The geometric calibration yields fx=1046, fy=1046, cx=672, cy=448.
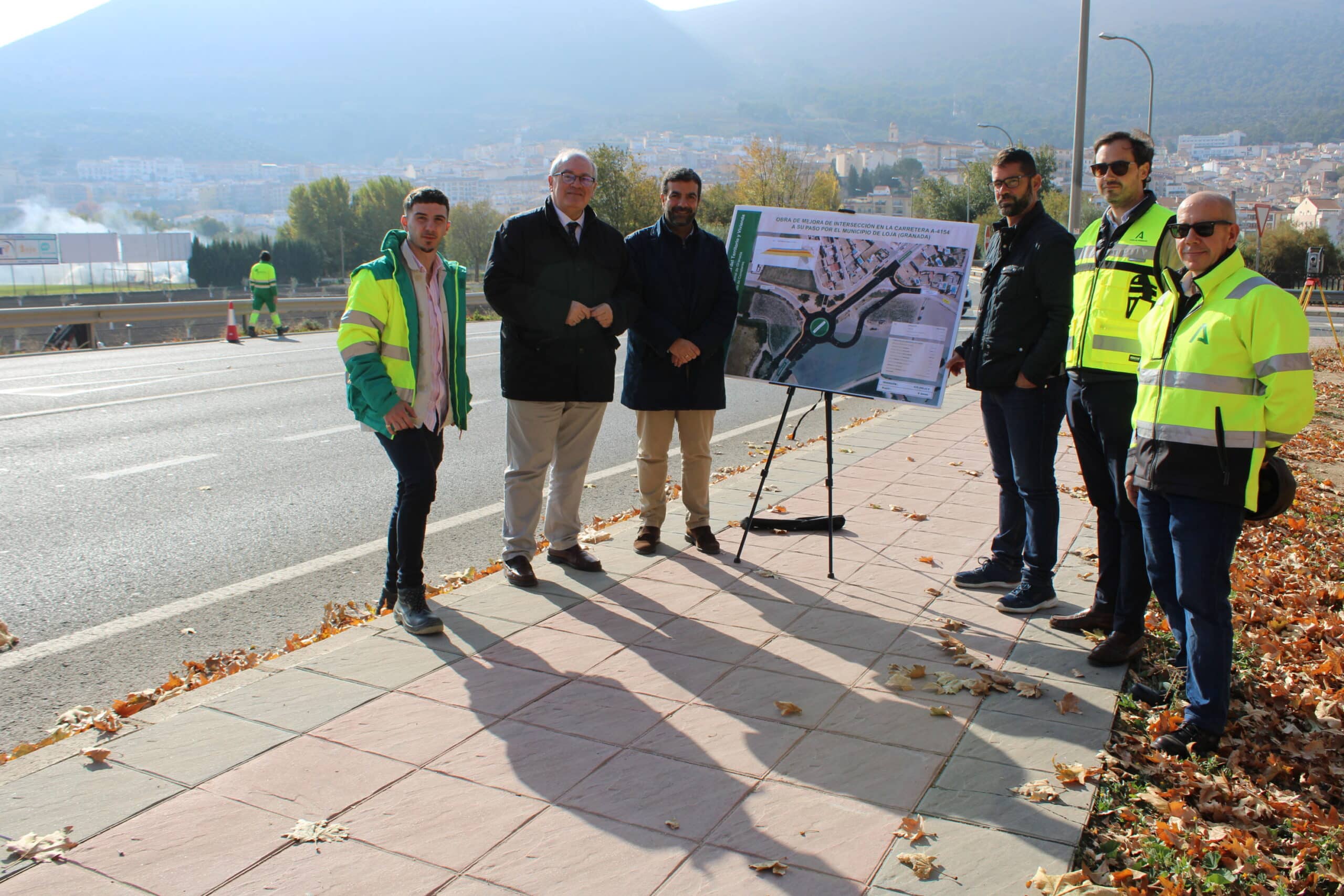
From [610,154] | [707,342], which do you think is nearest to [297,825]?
[707,342]

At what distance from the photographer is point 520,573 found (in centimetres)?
554

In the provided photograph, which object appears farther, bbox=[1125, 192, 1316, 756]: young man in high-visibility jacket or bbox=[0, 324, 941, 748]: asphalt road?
bbox=[0, 324, 941, 748]: asphalt road

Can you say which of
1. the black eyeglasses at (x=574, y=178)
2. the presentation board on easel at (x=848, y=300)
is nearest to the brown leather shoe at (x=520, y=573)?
the presentation board on easel at (x=848, y=300)

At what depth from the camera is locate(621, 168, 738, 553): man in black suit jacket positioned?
6020 mm

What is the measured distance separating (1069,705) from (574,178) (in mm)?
3447

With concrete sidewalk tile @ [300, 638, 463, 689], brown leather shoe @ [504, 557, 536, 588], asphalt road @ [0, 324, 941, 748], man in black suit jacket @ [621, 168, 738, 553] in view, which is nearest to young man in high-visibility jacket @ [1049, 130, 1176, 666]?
man in black suit jacket @ [621, 168, 738, 553]

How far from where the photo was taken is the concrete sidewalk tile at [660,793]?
3.26 m

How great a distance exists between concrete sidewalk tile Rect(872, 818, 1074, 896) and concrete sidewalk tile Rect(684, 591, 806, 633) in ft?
6.14

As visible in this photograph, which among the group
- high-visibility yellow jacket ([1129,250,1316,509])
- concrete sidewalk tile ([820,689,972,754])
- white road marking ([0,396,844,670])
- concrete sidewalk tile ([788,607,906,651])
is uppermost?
high-visibility yellow jacket ([1129,250,1316,509])

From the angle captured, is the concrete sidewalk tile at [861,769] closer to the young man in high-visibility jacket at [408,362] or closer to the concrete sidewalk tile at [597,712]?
the concrete sidewalk tile at [597,712]

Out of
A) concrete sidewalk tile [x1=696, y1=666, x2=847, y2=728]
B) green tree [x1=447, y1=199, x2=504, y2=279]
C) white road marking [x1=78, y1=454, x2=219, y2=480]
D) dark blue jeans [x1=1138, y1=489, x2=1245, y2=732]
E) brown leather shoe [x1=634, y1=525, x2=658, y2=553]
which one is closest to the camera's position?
dark blue jeans [x1=1138, y1=489, x2=1245, y2=732]

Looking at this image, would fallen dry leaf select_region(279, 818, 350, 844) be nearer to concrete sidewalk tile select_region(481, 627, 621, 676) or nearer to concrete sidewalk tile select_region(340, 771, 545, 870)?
concrete sidewalk tile select_region(340, 771, 545, 870)

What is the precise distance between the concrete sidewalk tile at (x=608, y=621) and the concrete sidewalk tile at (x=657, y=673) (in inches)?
8.3

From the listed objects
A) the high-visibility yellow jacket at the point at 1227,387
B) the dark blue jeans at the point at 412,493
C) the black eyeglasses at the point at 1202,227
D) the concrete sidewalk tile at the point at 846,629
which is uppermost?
the black eyeglasses at the point at 1202,227
